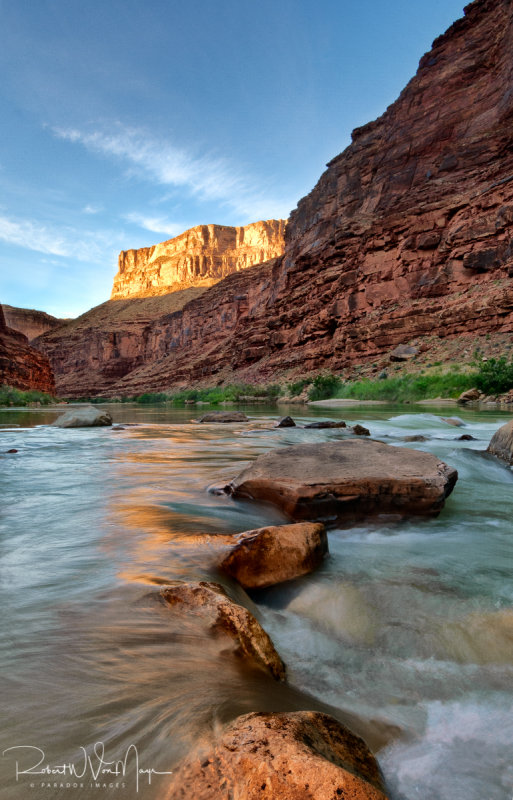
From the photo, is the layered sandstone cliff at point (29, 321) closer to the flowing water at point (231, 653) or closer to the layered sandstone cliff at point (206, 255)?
the layered sandstone cliff at point (206, 255)

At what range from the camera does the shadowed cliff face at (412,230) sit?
2234 cm

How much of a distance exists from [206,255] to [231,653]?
113 metres

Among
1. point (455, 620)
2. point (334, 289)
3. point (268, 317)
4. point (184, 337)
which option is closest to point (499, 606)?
point (455, 620)

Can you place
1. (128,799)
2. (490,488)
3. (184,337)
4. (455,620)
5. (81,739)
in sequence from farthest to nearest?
(184,337) → (490,488) → (455,620) → (81,739) → (128,799)

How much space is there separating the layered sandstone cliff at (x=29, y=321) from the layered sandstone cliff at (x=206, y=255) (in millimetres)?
23084

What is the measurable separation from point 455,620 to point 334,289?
33.3 metres

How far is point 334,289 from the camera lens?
3284 cm

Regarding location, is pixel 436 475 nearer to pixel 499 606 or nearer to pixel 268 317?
pixel 499 606

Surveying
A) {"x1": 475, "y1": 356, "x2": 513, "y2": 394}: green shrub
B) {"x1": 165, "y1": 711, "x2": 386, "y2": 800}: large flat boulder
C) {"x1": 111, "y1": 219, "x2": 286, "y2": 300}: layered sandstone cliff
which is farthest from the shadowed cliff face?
{"x1": 111, "y1": 219, "x2": 286, "y2": 300}: layered sandstone cliff

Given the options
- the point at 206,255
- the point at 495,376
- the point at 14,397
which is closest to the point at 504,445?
the point at 495,376

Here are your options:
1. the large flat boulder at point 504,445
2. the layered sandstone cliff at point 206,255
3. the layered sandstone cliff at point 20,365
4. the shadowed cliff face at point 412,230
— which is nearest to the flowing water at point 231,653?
the large flat boulder at point 504,445

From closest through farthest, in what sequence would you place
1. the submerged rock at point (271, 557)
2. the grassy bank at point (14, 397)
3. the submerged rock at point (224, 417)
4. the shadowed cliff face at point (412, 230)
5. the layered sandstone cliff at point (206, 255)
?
1. the submerged rock at point (271, 557)
2. the submerged rock at point (224, 417)
3. the shadowed cliff face at point (412, 230)
4. the grassy bank at point (14, 397)
5. the layered sandstone cliff at point (206, 255)

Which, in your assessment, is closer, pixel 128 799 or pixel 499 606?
pixel 128 799

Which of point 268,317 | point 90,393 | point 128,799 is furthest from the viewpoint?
point 90,393
